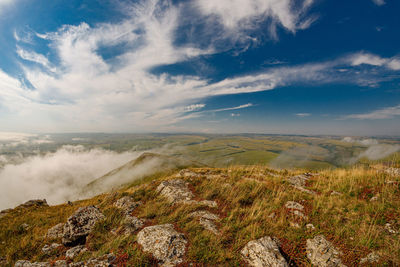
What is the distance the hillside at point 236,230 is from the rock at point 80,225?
0.05 m

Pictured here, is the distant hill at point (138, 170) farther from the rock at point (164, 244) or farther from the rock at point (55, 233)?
the rock at point (164, 244)

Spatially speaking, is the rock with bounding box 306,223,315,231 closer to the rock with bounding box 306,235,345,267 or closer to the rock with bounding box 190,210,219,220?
the rock with bounding box 306,235,345,267

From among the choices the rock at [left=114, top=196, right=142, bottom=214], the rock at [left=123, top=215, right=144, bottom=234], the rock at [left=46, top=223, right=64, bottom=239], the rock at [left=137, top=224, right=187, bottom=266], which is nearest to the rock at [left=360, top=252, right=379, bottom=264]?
the rock at [left=137, top=224, right=187, bottom=266]

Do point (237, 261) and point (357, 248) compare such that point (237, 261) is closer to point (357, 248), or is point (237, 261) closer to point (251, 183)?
point (357, 248)

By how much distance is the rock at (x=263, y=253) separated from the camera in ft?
16.6

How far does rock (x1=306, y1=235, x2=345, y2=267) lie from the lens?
509cm

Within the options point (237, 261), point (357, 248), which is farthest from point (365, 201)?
point (237, 261)

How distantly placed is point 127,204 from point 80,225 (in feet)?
9.06

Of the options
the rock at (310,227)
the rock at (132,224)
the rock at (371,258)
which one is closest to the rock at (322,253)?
the rock at (371,258)

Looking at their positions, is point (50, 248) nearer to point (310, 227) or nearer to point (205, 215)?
point (205, 215)

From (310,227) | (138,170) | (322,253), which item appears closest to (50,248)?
(322,253)

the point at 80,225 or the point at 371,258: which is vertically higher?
the point at 371,258

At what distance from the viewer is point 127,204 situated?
1059 centimetres

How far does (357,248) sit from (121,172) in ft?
527
